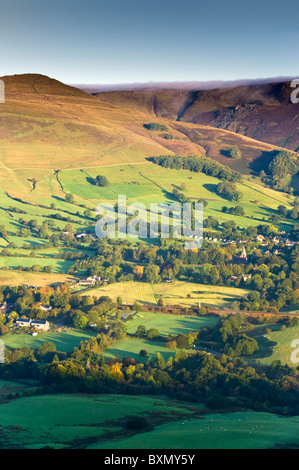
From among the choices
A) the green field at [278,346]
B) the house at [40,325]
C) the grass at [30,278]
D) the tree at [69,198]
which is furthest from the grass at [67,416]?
the tree at [69,198]

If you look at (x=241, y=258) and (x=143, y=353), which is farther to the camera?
(x=241, y=258)

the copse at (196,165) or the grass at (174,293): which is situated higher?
the copse at (196,165)

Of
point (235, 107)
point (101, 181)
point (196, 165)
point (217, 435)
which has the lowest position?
point (217, 435)

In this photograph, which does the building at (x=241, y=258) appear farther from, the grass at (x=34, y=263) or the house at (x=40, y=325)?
the house at (x=40, y=325)

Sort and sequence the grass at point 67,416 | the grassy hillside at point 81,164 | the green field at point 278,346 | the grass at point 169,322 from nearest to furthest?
the grass at point 67,416 → the green field at point 278,346 → the grass at point 169,322 → the grassy hillside at point 81,164

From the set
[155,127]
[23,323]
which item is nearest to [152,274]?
[23,323]

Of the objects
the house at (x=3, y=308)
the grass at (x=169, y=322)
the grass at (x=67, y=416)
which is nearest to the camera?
the grass at (x=67, y=416)

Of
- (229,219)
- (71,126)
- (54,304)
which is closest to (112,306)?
(54,304)

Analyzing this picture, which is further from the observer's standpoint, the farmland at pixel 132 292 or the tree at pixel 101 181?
the tree at pixel 101 181

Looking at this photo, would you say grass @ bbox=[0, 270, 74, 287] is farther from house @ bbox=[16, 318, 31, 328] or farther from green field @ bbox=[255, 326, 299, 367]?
green field @ bbox=[255, 326, 299, 367]

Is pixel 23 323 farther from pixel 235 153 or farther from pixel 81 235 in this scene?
pixel 235 153
